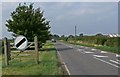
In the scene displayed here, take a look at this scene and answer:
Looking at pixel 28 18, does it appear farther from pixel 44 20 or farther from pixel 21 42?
pixel 21 42

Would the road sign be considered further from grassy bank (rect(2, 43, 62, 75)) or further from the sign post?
the sign post

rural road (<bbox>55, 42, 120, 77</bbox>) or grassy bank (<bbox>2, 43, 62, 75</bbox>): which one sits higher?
grassy bank (<bbox>2, 43, 62, 75</bbox>)

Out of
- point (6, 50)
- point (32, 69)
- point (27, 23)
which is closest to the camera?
point (32, 69)

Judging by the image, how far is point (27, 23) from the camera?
48281mm

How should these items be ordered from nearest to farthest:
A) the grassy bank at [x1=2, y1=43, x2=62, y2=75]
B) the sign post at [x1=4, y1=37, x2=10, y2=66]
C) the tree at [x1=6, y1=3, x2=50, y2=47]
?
the grassy bank at [x1=2, y1=43, x2=62, y2=75] < the sign post at [x1=4, y1=37, x2=10, y2=66] < the tree at [x1=6, y1=3, x2=50, y2=47]

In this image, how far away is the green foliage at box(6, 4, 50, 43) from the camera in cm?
4838

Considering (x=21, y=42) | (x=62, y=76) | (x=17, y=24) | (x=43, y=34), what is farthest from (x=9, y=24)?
(x=62, y=76)

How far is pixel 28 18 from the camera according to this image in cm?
4934

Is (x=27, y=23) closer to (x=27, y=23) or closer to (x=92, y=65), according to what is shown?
(x=27, y=23)

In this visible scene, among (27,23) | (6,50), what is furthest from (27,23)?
(6,50)

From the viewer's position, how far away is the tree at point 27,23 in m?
48.4

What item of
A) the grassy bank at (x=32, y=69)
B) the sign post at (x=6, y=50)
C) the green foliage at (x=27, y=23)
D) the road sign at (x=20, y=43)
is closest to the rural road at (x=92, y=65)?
the grassy bank at (x=32, y=69)

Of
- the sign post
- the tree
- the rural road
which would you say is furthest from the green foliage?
the sign post

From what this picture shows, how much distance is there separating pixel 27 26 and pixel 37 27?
1692 millimetres
